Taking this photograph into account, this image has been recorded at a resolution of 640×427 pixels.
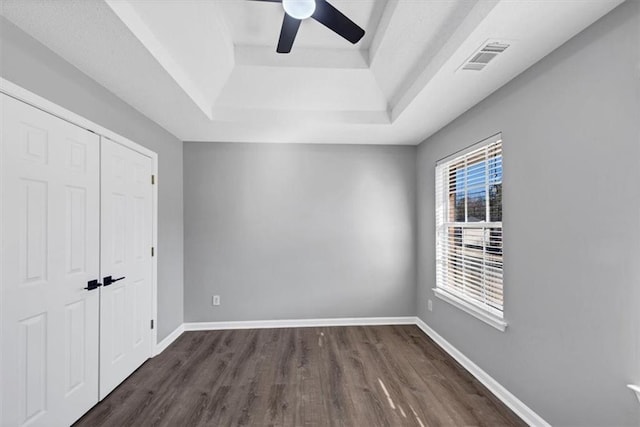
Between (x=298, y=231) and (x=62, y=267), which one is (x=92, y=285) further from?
(x=298, y=231)

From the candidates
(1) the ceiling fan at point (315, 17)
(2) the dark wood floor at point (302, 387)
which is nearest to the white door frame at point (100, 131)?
(2) the dark wood floor at point (302, 387)

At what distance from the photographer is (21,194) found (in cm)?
155

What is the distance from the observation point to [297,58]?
2.64 m

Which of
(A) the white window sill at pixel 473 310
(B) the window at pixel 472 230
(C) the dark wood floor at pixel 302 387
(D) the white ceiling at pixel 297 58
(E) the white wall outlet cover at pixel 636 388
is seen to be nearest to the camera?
(E) the white wall outlet cover at pixel 636 388

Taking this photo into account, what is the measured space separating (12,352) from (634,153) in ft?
11.0

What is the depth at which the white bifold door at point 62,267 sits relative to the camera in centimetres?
151

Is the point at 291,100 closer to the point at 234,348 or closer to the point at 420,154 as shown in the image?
the point at 420,154

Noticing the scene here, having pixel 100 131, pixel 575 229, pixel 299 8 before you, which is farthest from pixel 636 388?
pixel 100 131

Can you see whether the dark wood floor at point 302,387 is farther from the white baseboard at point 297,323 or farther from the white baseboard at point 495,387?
the white baseboard at point 297,323

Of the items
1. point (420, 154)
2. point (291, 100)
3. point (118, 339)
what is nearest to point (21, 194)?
point (118, 339)

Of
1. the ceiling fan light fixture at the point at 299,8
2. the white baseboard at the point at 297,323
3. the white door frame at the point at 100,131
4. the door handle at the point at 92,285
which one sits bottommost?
the white baseboard at the point at 297,323

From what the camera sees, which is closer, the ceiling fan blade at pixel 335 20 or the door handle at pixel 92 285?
the ceiling fan blade at pixel 335 20

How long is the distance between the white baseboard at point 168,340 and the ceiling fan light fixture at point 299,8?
10.8 feet

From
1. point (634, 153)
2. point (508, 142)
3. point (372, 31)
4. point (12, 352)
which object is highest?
point (372, 31)
